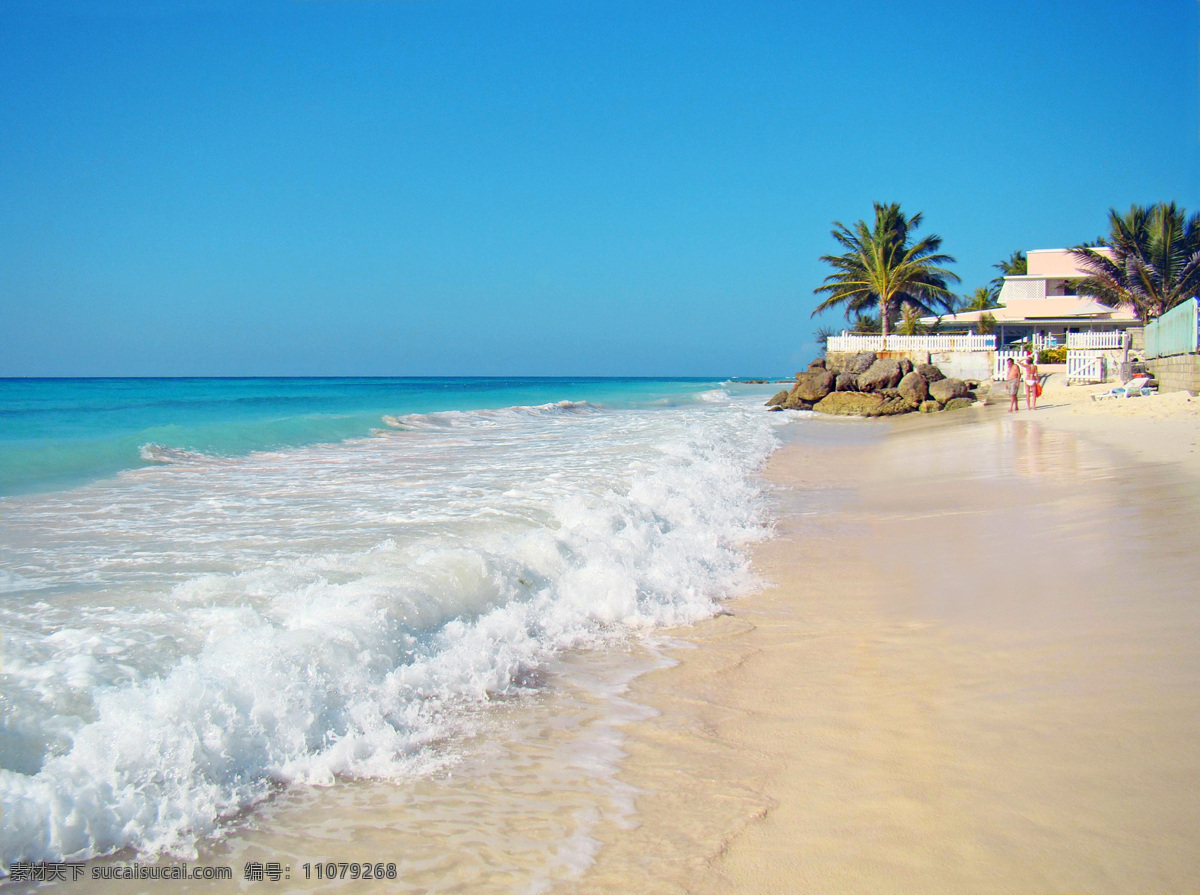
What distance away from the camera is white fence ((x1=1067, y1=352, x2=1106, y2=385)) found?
91.6 feet

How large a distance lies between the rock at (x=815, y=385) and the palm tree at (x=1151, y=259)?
13.0 meters

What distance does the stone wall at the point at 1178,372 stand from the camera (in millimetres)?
17438

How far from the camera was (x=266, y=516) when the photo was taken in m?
7.44

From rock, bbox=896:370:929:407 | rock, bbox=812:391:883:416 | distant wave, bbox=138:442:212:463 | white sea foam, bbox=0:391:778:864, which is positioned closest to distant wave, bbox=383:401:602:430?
distant wave, bbox=138:442:212:463

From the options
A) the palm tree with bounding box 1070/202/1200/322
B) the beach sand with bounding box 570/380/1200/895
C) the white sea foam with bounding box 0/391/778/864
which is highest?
the palm tree with bounding box 1070/202/1200/322

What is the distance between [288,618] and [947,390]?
2700cm

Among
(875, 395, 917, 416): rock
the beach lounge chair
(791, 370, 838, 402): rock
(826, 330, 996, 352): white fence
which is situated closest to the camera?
the beach lounge chair

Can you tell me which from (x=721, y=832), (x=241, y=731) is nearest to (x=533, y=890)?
(x=721, y=832)

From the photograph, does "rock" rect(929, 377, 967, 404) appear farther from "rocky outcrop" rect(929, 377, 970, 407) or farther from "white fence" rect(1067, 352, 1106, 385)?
"white fence" rect(1067, 352, 1106, 385)

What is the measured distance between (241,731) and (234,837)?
1.73ft

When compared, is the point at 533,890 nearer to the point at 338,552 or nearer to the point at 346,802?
the point at 346,802

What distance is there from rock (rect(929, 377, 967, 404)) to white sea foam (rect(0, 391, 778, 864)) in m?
20.2

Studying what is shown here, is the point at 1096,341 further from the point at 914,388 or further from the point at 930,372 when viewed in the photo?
the point at 914,388

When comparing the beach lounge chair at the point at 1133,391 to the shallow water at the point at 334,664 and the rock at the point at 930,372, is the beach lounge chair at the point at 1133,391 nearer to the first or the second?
the rock at the point at 930,372
